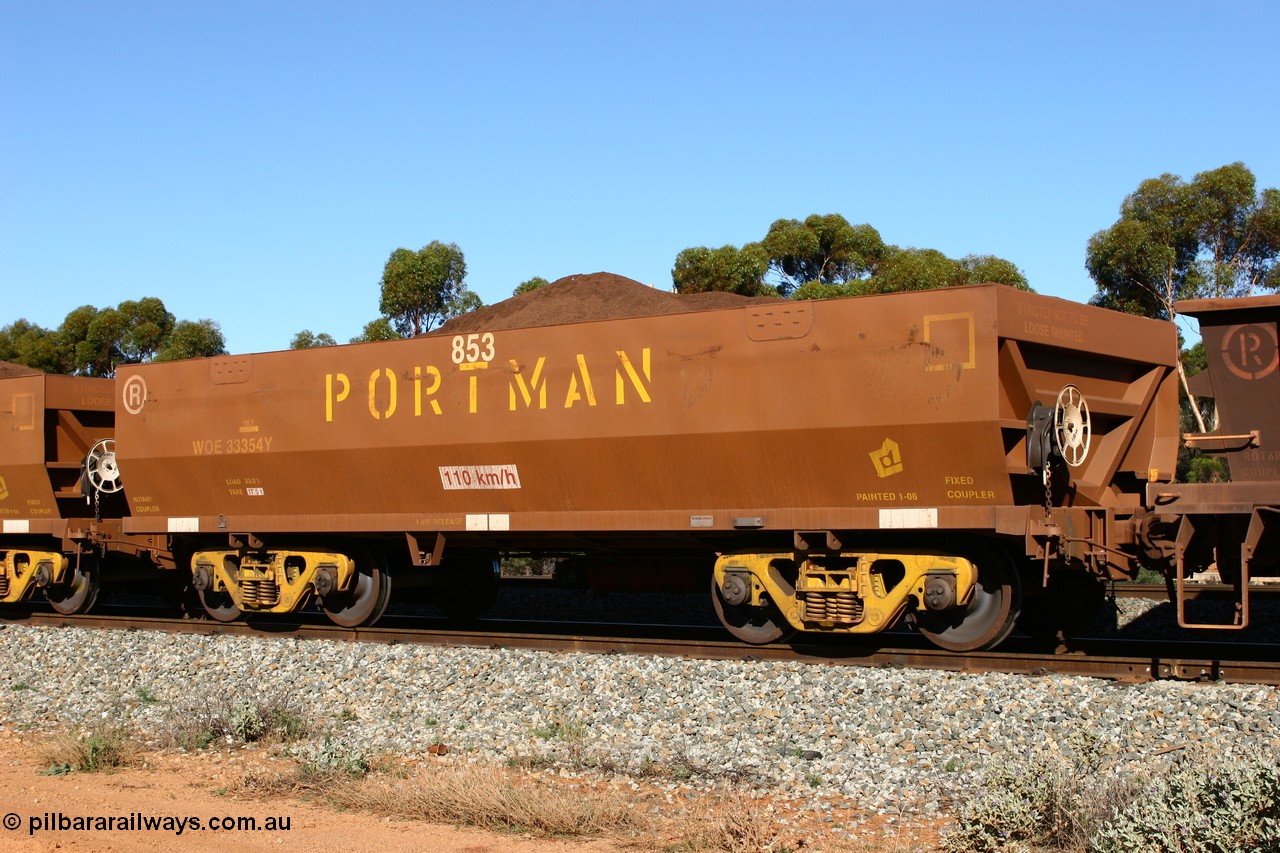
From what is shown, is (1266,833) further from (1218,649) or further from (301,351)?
(301,351)

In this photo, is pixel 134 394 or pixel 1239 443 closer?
pixel 1239 443

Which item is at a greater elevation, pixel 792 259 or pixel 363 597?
pixel 792 259

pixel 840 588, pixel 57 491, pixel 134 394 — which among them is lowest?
pixel 840 588

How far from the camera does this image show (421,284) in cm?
4922

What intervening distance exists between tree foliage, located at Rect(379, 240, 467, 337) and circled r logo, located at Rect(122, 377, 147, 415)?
111ft

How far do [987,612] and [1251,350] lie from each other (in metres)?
3.14

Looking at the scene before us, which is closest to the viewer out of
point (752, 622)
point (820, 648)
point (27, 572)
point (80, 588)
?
point (820, 648)

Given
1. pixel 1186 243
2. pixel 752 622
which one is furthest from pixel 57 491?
pixel 1186 243

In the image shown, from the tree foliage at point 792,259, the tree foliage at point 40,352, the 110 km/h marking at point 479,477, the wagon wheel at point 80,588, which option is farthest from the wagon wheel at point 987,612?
the tree foliage at point 40,352

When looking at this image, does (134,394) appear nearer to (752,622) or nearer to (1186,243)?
(752,622)

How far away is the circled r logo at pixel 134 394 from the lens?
1523 centimetres

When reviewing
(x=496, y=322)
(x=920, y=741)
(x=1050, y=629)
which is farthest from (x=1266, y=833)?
(x=496, y=322)

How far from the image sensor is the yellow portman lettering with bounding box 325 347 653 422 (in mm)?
11781

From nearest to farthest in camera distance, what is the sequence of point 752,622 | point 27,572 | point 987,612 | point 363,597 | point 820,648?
point 987,612
point 820,648
point 752,622
point 363,597
point 27,572
